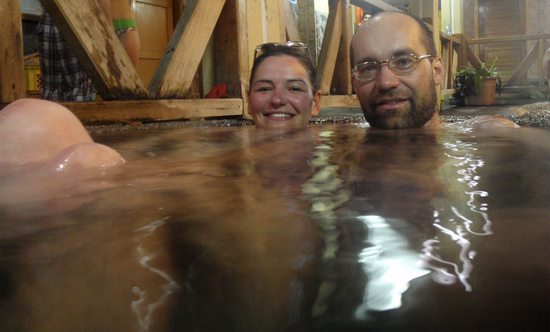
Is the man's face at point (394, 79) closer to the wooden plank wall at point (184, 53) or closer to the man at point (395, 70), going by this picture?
the man at point (395, 70)

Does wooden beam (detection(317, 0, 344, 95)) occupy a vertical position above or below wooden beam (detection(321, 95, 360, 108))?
above

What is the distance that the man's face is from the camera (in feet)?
9.06

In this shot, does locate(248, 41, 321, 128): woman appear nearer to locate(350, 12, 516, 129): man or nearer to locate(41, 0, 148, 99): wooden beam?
locate(350, 12, 516, 129): man

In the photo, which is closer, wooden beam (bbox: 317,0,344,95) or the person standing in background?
the person standing in background

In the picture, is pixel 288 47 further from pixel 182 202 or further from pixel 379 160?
pixel 182 202

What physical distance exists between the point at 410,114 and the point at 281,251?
2.35 meters

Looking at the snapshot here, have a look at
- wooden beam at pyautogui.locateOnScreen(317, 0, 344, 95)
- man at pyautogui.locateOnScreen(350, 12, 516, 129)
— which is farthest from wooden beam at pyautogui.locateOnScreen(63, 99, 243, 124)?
man at pyautogui.locateOnScreen(350, 12, 516, 129)

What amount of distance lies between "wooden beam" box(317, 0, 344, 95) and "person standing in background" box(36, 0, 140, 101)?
7.46 ft

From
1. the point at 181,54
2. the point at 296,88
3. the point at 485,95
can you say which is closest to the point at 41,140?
the point at 296,88

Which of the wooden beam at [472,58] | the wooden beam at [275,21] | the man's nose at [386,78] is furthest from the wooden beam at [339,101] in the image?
the wooden beam at [472,58]

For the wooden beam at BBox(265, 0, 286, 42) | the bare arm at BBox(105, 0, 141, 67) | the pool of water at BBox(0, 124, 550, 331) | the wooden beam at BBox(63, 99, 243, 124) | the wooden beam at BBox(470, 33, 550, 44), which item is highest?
the wooden beam at BBox(470, 33, 550, 44)

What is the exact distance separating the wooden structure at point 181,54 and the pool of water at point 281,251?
198 cm

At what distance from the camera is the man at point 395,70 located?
9.05 feet

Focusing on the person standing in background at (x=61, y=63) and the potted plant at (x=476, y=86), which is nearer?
the person standing in background at (x=61, y=63)
